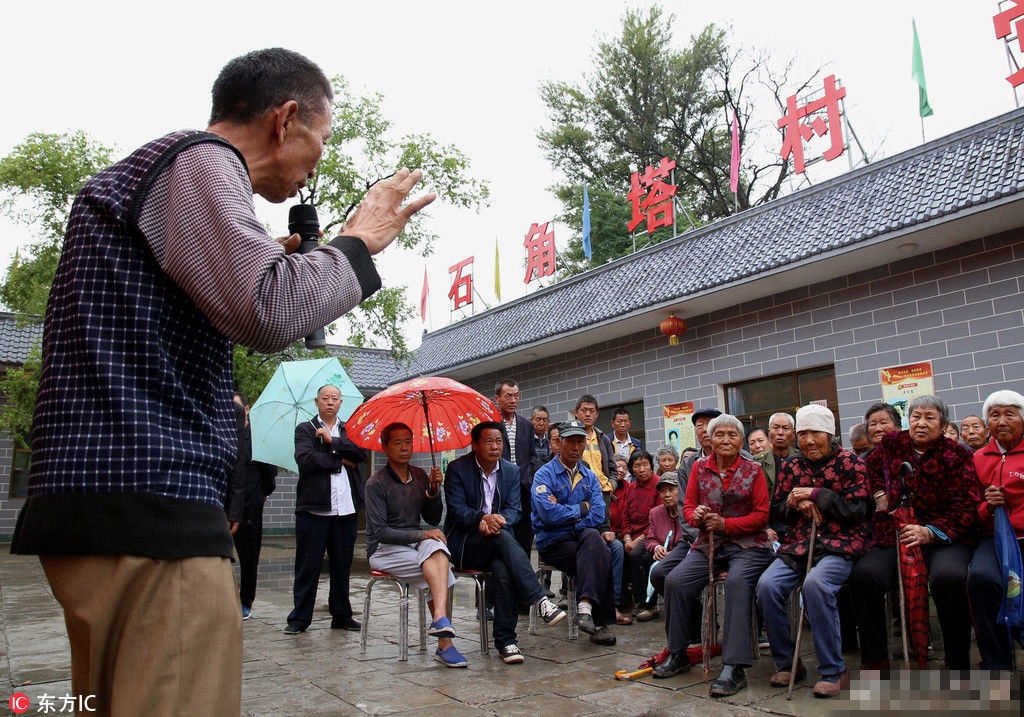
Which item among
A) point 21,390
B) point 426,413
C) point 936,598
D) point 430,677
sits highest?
point 21,390

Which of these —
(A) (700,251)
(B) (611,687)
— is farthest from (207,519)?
(A) (700,251)

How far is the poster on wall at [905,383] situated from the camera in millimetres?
7770

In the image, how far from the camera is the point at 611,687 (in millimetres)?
3758

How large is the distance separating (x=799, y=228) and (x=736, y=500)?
5583 mm

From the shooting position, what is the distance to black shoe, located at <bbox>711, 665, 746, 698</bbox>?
11.8ft

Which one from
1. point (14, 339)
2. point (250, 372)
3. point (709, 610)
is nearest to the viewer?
point (709, 610)

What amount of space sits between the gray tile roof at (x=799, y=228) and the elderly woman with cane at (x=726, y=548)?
4.13 meters

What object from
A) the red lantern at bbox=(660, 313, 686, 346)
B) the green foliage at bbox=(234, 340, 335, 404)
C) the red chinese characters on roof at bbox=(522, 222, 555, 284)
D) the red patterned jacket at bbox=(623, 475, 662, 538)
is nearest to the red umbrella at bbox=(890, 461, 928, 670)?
the red patterned jacket at bbox=(623, 475, 662, 538)

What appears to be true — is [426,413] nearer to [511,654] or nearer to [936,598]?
[511,654]

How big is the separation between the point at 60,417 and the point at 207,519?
0.25 metres

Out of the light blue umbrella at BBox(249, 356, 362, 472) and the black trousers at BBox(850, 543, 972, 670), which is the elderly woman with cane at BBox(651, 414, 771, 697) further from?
the light blue umbrella at BBox(249, 356, 362, 472)

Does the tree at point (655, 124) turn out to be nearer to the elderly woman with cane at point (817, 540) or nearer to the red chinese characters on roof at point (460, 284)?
the red chinese characters on roof at point (460, 284)

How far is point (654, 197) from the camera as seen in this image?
12.4 meters

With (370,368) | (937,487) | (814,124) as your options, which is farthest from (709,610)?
(370,368)
